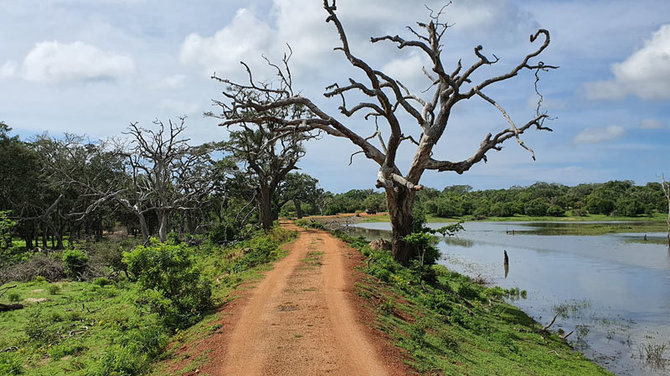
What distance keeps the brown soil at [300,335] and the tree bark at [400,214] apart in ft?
11.0

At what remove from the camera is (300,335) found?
9.04 m

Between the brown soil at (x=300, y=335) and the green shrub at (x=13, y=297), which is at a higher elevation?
the brown soil at (x=300, y=335)

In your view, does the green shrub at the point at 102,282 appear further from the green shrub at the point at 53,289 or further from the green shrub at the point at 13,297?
the green shrub at the point at 13,297

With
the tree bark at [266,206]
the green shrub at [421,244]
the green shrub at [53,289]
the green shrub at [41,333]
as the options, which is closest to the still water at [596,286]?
the green shrub at [421,244]

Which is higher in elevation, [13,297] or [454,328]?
[13,297]

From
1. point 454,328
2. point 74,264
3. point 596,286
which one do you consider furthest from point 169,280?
point 596,286

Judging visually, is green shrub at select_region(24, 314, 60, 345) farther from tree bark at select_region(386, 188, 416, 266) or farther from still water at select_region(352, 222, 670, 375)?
still water at select_region(352, 222, 670, 375)

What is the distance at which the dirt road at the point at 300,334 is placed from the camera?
7715 mm

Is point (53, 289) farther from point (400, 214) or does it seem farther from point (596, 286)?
point (596, 286)

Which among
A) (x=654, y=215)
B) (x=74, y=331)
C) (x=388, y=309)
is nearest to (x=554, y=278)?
(x=388, y=309)

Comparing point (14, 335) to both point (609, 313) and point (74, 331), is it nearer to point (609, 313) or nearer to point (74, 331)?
point (74, 331)

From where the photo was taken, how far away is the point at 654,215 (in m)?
71.0

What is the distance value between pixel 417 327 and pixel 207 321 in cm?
532

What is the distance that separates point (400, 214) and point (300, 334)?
337 inches
